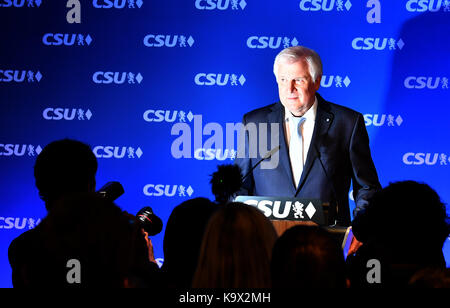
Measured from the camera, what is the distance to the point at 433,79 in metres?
4.93

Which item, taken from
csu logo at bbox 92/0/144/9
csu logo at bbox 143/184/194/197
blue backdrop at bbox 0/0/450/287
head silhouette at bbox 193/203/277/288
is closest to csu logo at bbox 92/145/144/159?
blue backdrop at bbox 0/0/450/287

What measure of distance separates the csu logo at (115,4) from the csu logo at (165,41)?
283 mm

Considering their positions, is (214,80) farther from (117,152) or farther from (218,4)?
(117,152)

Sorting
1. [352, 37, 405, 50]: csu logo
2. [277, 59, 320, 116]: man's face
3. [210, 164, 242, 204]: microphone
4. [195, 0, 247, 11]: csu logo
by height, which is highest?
[195, 0, 247, 11]: csu logo

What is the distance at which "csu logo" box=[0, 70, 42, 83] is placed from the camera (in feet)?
17.0

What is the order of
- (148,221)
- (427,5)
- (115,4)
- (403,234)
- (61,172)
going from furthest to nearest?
(115,4)
(427,5)
(148,221)
(61,172)
(403,234)

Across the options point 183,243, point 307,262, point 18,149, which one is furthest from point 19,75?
point 307,262

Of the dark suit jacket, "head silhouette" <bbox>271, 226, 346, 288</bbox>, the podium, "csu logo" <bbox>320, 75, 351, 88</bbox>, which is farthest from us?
"csu logo" <bbox>320, 75, 351, 88</bbox>

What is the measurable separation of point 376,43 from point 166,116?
1.79m

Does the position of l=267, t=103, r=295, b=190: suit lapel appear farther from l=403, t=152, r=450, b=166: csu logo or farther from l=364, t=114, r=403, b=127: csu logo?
l=403, t=152, r=450, b=166: csu logo

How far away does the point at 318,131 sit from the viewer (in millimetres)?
4148
